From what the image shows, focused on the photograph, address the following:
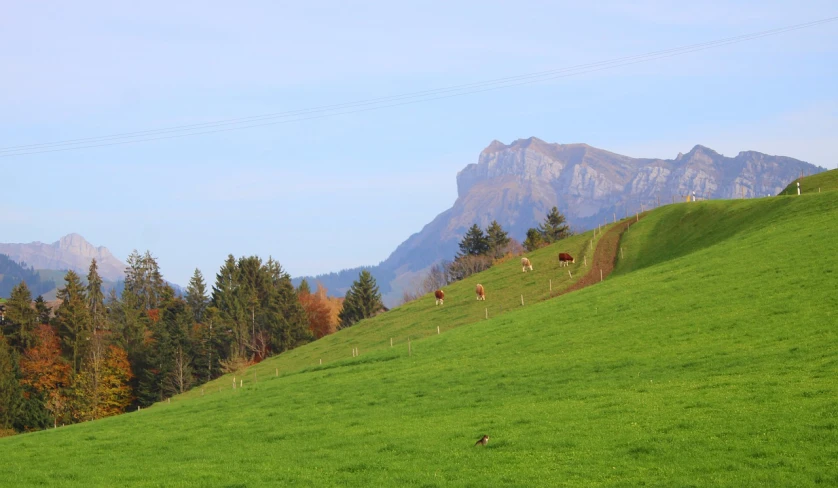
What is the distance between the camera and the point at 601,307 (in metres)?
50.2

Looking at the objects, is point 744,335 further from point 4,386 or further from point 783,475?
point 4,386

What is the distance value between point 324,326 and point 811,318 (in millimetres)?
119302

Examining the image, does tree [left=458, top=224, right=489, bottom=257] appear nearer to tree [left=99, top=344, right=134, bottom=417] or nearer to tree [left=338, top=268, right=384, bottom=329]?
tree [left=338, top=268, right=384, bottom=329]

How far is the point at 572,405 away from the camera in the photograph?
95.6ft

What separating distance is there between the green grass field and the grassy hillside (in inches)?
696

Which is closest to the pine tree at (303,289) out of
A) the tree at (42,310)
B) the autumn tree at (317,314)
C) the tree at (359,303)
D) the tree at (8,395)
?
the autumn tree at (317,314)

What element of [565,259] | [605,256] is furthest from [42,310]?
[605,256]

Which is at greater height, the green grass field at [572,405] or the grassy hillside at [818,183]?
the grassy hillside at [818,183]

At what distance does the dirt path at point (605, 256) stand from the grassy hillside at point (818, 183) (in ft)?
57.7

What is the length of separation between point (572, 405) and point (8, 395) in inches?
3302

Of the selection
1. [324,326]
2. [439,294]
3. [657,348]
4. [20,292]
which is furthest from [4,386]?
[657,348]

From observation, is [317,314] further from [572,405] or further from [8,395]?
[572,405]

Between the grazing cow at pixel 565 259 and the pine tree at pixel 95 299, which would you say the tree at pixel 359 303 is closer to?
the pine tree at pixel 95 299

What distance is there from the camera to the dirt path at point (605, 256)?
70625 millimetres
